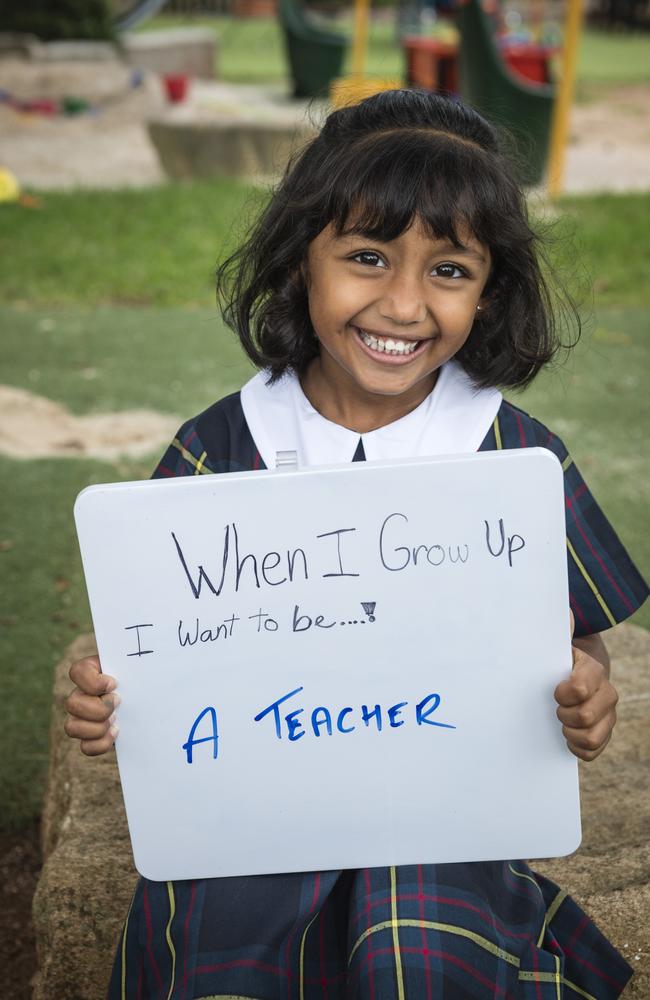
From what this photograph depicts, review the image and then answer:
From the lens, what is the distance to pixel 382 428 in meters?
1.55

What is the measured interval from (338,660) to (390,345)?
0.41 m

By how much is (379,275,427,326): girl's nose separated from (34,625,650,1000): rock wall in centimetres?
58

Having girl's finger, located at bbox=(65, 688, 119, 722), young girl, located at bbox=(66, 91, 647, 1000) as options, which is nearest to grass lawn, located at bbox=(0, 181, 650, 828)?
young girl, located at bbox=(66, 91, 647, 1000)

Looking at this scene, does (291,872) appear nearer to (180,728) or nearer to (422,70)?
(180,728)

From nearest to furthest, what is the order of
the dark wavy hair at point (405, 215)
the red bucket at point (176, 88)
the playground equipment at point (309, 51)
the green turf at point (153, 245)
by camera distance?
Result: the dark wavy hair at point (405, 215)
the green turf at point (153, 245)
the red bucket at point (176, 88)
the playground equipment at point (309, 51)

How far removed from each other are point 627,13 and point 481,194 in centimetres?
2280

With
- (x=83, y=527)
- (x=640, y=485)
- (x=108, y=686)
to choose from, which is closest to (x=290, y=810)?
(x=108, y=686)

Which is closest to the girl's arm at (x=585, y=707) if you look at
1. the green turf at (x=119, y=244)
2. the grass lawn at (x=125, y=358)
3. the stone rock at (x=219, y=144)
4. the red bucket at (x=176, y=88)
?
the grass lawn at (x=125, y=358)

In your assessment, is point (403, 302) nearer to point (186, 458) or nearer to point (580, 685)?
point (186, 458)

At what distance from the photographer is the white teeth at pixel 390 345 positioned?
1.51 metres

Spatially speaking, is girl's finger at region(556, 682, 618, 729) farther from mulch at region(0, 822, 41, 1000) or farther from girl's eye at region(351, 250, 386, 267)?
mulch at region(0, 822, 41, 1000)

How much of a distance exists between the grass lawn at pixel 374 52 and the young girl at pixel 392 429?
11.4 m

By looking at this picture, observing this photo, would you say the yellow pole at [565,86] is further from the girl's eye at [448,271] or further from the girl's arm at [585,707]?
the girl's arm at [585,707]

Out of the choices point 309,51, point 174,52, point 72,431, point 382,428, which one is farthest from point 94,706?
point 174,52
